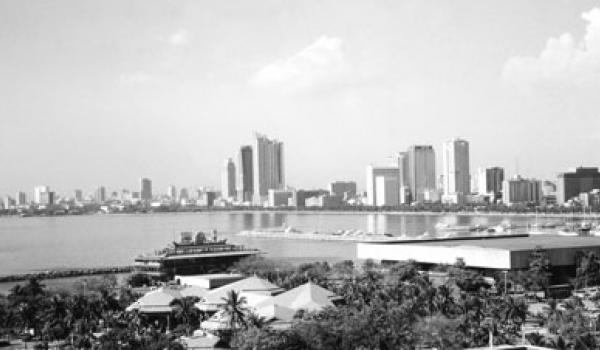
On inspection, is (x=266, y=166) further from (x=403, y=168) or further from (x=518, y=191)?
(x=518, y=191)

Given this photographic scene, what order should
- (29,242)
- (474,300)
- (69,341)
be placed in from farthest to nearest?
1. (29,242)
2. (474,300)
3. (69,341)

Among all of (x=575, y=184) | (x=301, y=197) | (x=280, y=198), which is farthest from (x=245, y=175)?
(x=575, y=184)

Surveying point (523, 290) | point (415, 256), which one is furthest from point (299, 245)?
point (523, 290)

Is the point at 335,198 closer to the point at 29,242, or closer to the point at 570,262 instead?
→ the point at 29,242

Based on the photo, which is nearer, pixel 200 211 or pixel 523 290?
pixel 523 290

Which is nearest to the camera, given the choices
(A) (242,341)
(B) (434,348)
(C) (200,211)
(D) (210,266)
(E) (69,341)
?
(A) (242,341)

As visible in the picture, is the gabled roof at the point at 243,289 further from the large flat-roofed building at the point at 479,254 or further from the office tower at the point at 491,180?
the office tower at the point at 491,180

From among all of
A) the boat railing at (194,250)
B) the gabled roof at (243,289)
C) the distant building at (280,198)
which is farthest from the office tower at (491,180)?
the gabled roof at (243,289)
